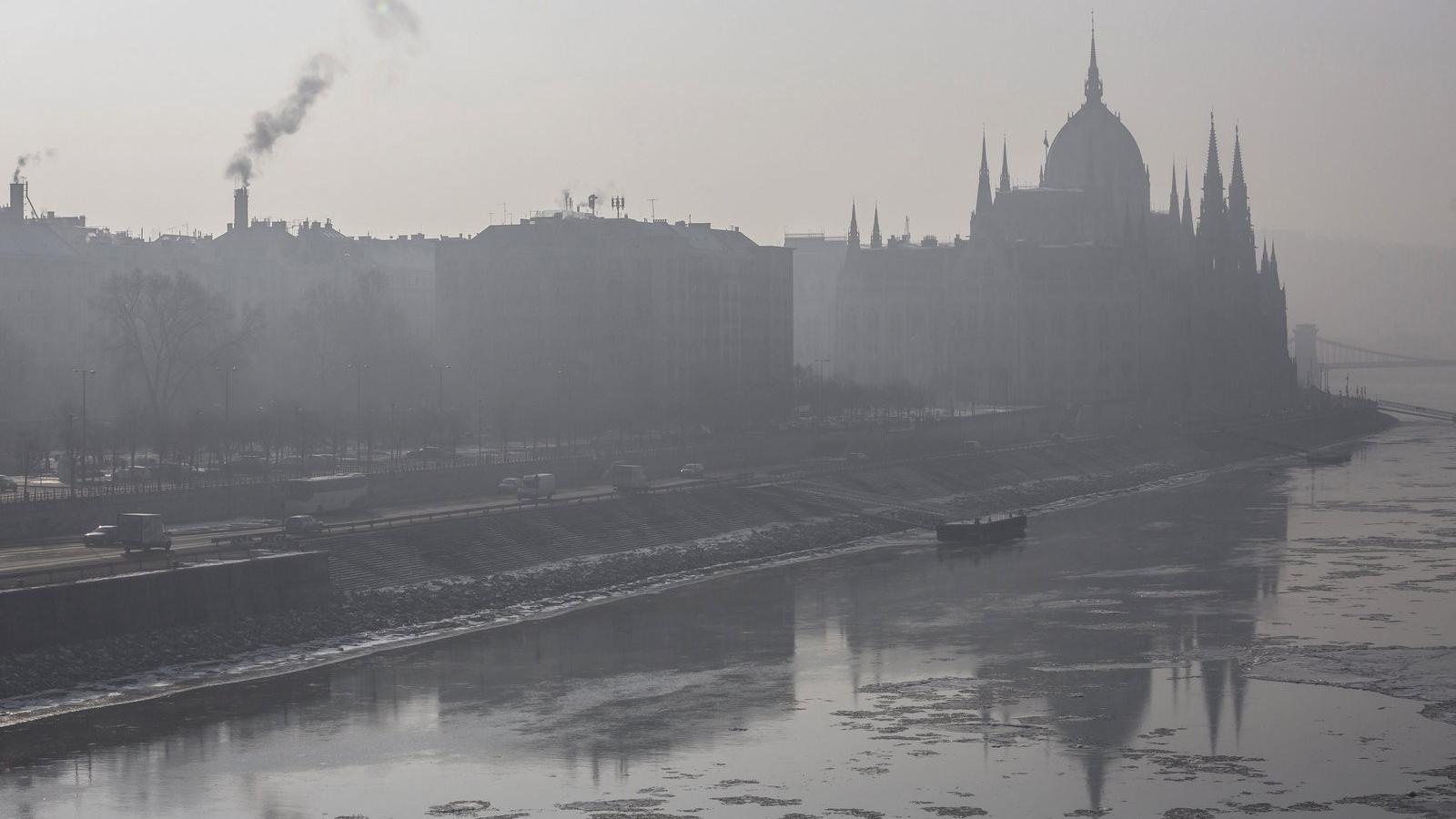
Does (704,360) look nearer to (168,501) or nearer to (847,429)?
(847,429)

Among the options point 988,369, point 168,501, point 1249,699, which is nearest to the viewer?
point 1249,699

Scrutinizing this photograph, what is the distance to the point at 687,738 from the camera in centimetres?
4284

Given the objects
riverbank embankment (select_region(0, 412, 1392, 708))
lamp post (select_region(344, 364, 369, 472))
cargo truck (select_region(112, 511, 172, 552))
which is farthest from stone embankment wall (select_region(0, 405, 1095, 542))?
riverbank embankment (select_region(0, 412, 1392, 708))

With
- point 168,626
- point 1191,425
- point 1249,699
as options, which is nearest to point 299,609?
point 168,626

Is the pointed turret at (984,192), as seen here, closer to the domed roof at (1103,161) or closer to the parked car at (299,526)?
the domed roof at (1103,161)

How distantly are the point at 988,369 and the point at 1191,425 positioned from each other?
2342 centimetres

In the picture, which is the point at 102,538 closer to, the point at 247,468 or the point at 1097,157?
the point at 247,468

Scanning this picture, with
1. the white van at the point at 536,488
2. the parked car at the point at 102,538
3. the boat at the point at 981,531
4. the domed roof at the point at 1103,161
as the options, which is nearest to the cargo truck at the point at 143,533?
the parked car at the point at 102,538

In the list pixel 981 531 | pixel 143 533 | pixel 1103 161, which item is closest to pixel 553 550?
pixel 143 533

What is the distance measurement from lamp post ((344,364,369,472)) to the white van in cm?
843

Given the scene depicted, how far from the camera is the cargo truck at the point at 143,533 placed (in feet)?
189

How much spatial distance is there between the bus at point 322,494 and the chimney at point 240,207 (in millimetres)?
81026

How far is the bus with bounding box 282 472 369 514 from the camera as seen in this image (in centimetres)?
7100

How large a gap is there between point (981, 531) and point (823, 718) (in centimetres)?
3937
